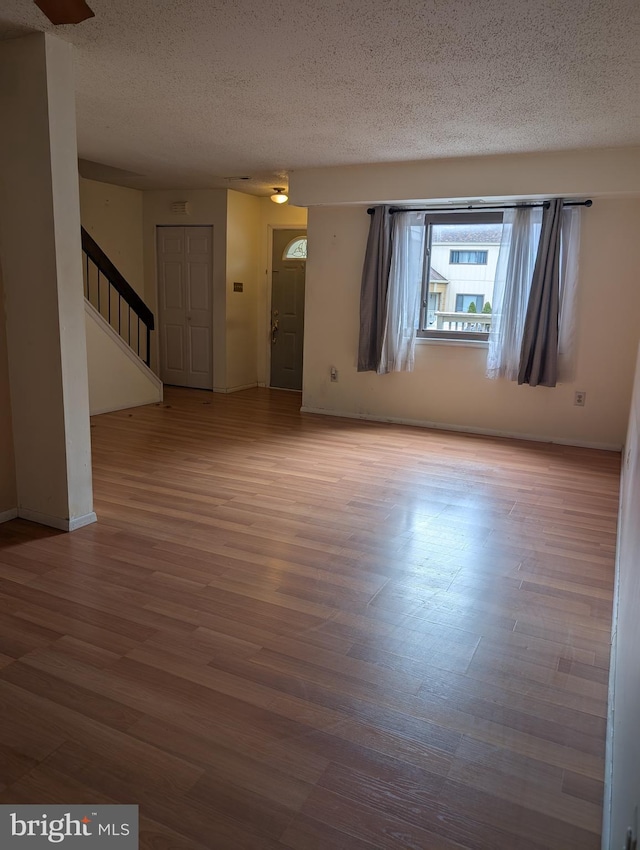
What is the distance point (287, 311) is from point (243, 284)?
68 centimetres

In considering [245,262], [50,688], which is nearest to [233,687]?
[50,688]

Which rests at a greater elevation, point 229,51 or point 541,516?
point 229,51

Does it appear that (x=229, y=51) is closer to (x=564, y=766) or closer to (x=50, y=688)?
(x=50, y=688)

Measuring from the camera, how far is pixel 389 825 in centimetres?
148

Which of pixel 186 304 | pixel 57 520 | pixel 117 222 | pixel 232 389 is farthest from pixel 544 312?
pixel 117 222

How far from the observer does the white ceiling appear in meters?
2.50

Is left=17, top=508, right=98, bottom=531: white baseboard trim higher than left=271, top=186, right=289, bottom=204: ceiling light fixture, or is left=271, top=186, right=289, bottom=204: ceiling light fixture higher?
left=271, top=186, right=289, bottom=204: ceiling light fixture

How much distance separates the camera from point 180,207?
7.39 m

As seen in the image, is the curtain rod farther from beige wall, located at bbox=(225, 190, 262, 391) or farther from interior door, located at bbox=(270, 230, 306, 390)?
beige wall, located at bbox=(225, 190, 262, 391)

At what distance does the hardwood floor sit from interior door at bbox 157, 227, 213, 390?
3926 millimetres

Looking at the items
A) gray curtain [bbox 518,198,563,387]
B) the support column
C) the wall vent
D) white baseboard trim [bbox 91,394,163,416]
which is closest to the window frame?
gray curtain [bbox 518,198,563,387]

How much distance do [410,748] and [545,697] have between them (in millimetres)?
558

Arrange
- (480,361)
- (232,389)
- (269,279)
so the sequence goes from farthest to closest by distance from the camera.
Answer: (269,279) < (232,389) < (480,361)

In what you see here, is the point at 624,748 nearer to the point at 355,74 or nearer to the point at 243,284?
the point at 355,74
